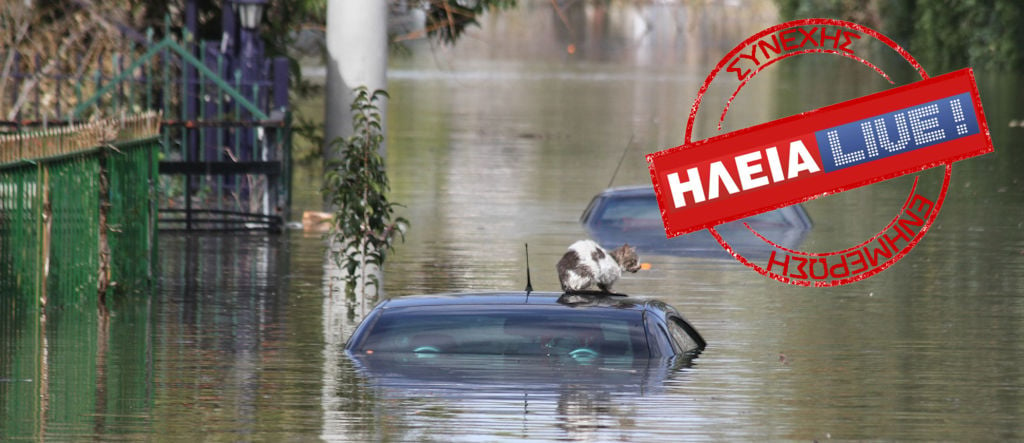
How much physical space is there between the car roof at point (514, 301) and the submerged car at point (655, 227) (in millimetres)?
9515

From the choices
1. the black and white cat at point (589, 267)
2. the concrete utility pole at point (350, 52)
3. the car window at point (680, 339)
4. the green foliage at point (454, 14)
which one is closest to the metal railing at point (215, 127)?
the concrete utility pole at point (350, 52)

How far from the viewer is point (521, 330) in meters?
13.7

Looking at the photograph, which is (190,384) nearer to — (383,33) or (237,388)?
(237,388)

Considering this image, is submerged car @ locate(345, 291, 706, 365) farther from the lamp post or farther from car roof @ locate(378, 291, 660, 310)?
the lamp post

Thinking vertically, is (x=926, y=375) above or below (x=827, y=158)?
below

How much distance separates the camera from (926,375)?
48.3 ft

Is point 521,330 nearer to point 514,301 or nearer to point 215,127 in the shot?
point 514,301

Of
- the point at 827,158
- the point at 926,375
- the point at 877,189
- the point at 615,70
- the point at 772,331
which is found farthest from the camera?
the point at 615,70

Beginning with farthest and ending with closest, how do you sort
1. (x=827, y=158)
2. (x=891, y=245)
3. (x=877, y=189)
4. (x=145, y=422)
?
(x=877, y=189)
(x=891, y=245)
(x=827, y=158)
(x=145, y=422)

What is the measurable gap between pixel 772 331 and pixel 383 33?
384 inches

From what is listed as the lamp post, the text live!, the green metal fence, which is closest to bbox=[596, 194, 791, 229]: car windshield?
the text live!

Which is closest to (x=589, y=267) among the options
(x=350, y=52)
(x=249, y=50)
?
(x=350, y=52)

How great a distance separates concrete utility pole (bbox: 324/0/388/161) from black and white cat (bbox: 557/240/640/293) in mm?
11539

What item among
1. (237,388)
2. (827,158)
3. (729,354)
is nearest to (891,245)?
(827,158)
